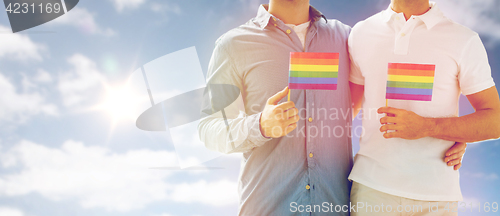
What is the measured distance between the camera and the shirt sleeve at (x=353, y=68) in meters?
1.91

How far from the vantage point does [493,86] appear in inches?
65.2

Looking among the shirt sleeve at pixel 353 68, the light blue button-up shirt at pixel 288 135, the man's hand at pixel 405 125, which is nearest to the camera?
the man's hand at pixel 405 125

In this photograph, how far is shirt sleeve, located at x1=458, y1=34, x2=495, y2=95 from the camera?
1639 millimetres

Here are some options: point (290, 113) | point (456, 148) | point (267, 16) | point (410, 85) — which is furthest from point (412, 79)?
point (267, 16)

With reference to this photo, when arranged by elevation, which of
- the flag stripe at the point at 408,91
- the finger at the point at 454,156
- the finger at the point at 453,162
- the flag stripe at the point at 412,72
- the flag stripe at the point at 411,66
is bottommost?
the finger at the point at 453,162

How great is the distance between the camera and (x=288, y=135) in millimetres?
1836

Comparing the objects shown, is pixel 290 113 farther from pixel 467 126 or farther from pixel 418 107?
pixel 467 126

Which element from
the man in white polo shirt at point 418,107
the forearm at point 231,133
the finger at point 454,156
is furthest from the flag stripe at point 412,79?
the forearm at point 231,133

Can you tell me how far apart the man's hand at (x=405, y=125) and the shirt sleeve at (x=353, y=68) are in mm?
383

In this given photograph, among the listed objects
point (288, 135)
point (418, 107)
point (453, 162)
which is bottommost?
point (453, 162)

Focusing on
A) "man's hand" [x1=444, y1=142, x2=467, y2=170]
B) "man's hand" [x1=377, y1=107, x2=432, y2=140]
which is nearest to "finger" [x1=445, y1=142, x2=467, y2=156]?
"man's hand" [x1=444, y1=142, x2=467, y2=170]

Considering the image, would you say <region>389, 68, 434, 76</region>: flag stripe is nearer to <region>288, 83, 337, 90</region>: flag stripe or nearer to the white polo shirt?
the white polo shirt

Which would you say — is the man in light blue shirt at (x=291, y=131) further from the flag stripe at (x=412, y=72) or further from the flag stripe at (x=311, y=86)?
the flag stripe at (x=412, y=72)

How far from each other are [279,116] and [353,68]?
2.42 feet
